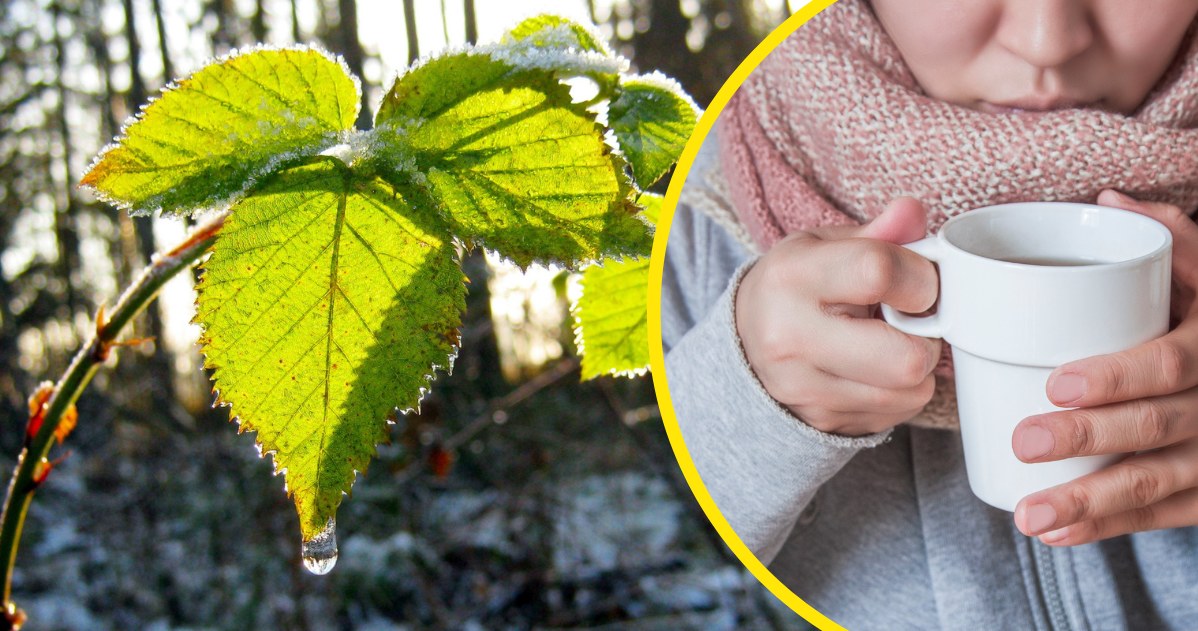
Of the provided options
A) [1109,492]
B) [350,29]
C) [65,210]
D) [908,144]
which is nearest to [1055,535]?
[1109,492]

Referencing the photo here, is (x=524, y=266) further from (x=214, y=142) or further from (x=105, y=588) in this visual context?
(x=105, y=588)

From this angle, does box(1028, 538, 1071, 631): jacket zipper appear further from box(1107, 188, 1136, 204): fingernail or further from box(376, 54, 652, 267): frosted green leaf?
box(376, 54, 652, 267): frosted green leaf

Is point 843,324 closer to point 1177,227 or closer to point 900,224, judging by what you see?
point 900,224

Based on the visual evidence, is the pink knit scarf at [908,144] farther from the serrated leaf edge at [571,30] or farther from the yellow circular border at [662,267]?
the serrated leaf edge at [571,30]

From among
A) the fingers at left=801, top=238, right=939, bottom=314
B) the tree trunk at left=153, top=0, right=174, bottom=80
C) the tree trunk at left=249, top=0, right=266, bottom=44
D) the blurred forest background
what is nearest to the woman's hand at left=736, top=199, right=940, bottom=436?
the fingers at left=801, top=238, right=939, bottom=314

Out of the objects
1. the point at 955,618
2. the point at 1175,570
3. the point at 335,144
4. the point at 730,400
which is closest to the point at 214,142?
the point at 335,144
